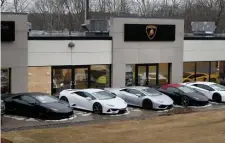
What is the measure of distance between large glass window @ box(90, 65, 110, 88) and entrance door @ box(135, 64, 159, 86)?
235cm

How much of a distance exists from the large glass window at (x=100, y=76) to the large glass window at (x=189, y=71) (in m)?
7.16

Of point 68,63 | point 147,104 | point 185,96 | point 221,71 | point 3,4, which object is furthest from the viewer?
point 3,4

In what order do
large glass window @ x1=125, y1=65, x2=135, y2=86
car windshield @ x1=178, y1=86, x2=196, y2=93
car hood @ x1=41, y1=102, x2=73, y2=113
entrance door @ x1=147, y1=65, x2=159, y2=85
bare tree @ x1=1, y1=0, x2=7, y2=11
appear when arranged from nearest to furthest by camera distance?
car hood @ x1=41, y1=102, x2=73, y2=113 < car windshield @ x1=178, y1=86, x2=196, y2=93 < large glass window @ x1=125, y1=65, x2=135, y2=86 < entrance door @ x1=147, y1=65, x2=159, y2=85 < bare tree @ x1=1, y1=0, x2=7, y2=11

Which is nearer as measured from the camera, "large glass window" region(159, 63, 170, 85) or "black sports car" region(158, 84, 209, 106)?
"black sports car" region(158, 84, 209, 106)

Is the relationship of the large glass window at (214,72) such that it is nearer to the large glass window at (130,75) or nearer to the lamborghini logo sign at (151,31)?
the lamborghini logo sign at (151,31)

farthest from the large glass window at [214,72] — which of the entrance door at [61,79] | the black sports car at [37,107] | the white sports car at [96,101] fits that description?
the black sports car at [37,107]

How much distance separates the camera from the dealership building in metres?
26.8

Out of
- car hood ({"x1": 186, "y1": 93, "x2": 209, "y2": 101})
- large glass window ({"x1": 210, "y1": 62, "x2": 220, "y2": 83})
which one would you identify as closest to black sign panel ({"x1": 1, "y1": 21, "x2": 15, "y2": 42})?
car hood ({"x1": 186, "y1": 93, "x2": 209, "y2": 101})

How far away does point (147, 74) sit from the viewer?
32.7 metres

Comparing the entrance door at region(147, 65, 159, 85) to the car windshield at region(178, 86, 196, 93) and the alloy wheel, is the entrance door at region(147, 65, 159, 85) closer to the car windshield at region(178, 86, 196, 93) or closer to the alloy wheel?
the car windshield at region(178, 86, 196, 93)

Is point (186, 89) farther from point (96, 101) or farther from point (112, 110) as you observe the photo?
point (96, 101)

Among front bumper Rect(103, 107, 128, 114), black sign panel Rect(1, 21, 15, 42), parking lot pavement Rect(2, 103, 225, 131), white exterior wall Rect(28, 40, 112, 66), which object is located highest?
black sign panel Rect(1, 21, 15, 42)

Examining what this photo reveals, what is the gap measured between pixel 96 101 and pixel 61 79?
6313 millimetres

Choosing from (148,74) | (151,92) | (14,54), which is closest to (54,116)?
(14,54)
